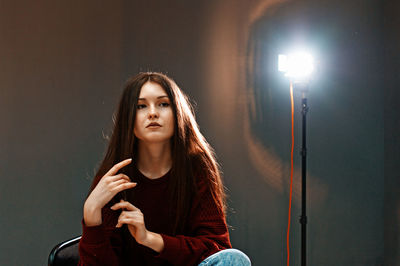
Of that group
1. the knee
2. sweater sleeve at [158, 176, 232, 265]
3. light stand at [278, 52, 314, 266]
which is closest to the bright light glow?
light stand at [278, 52, 314, 266]

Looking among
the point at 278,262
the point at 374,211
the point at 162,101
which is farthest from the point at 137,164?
the point at 374,211

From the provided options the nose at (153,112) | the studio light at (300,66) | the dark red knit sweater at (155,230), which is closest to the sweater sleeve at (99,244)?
the dark red knit sweater at (155,230)

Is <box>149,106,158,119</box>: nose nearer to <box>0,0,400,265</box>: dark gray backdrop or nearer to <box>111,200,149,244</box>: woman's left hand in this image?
<box>111,200,149,244</box>: woman's left hand

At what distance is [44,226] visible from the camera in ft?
7.03

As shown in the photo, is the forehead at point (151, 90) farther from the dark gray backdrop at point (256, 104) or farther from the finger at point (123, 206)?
the dark gray backdrop at point (256, 104)

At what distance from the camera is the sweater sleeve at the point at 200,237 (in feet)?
3.97

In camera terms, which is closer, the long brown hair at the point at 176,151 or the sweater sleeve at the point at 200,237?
the sweater sleeve at the point at 200,237

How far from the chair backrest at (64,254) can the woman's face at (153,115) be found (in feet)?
1.78

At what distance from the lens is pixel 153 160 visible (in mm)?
1411

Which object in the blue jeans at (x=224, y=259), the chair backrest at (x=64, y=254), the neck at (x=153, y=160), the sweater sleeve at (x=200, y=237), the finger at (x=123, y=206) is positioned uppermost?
the neck at (x=153, y=160)

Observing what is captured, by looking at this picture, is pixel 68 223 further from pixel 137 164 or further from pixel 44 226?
pixel 137 164

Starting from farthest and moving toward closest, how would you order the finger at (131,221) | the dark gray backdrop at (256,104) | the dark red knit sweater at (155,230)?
the dark gray backdrop at (256,104)
the dark red knit sweater at (155,230)
the finger at (131,221)

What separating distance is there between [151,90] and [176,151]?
0.23m

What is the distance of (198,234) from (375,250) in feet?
5.35
